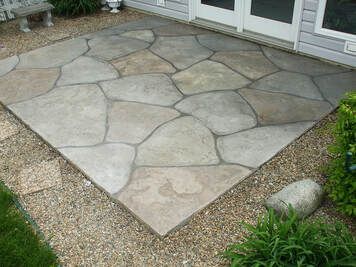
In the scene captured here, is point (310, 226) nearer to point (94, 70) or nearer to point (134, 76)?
point (134, 76)

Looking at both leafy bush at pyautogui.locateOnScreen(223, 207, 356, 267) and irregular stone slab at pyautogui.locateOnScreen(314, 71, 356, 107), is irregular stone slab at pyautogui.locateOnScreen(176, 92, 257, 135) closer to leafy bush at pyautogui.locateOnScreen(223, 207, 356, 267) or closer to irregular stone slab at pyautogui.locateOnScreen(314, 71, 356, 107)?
irregular stone slab at pyautogui.locateOnScreen(314, 71, 356, 107)

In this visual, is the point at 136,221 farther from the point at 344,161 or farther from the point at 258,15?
the point at 258,15

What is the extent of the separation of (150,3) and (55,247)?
4.79 m

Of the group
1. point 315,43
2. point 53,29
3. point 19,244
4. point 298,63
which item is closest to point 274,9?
point 315,43

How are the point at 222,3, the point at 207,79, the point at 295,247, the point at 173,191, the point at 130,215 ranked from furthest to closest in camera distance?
1. the point at 222,3
2. the point at 207,79
3. the point at 173,191
4. the point at 130,215
5. the point at 295,247

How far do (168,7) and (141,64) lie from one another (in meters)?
1.85

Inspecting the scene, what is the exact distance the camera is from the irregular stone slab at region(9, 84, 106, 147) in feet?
10.6

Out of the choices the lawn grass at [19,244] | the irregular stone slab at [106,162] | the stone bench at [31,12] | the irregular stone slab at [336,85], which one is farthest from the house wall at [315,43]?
the stone bench at [31,12]

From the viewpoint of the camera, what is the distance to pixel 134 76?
164 inches

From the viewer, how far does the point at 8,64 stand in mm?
4652

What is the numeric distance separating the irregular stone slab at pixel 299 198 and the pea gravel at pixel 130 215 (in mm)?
78

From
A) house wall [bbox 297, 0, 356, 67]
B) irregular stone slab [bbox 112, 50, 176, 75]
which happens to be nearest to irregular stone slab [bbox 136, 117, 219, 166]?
irregular stone slab [bbox 112, 50, 176, 75]

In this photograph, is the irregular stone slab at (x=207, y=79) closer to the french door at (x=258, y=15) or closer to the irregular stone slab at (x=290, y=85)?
the irregular stone slab at (x=290, y=85)

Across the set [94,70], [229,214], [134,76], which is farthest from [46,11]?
[229,214]
